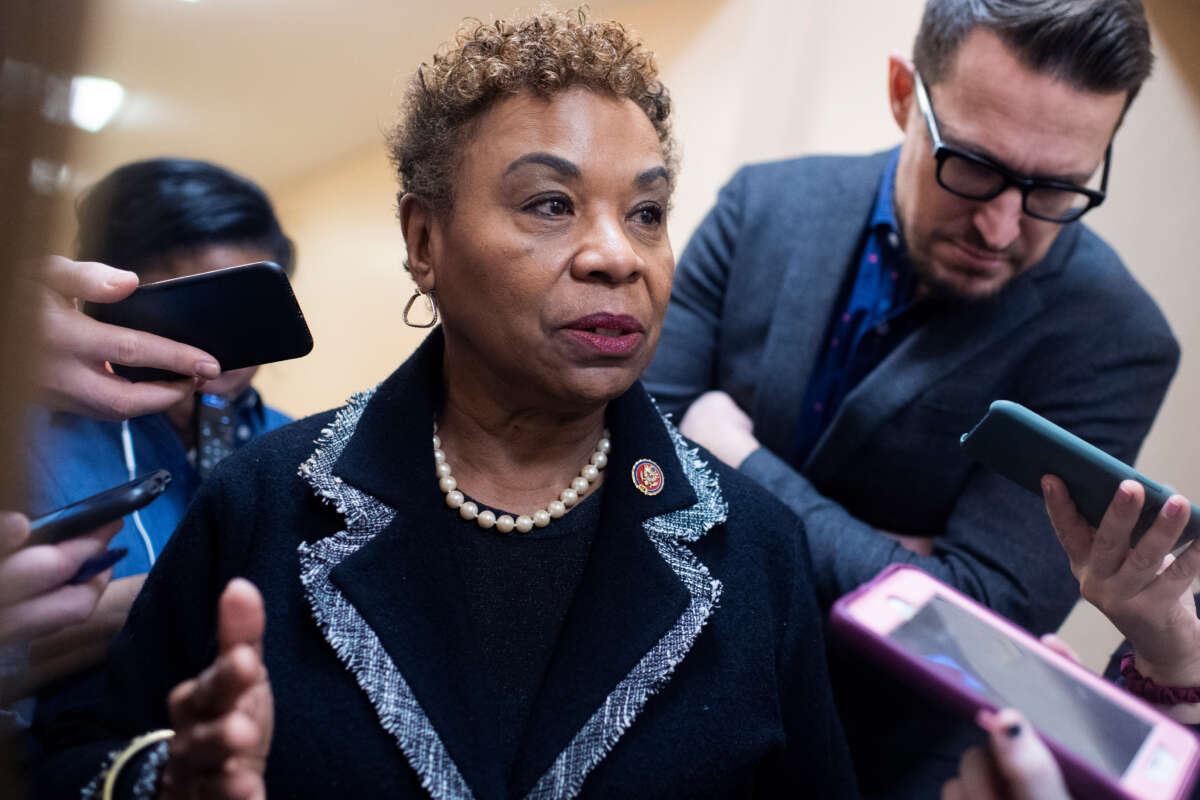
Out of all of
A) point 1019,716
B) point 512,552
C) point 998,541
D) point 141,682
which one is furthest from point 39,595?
point 998,541

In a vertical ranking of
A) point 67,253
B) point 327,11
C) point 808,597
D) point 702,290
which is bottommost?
point 808,597

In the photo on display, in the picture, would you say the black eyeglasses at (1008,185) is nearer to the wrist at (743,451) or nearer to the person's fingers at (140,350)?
the wrist at (743,451)

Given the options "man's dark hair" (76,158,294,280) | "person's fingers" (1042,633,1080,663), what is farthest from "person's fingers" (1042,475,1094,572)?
"man's dark hair" (76,158,294,280)

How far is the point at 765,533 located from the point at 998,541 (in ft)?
0.90

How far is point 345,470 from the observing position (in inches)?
38.4

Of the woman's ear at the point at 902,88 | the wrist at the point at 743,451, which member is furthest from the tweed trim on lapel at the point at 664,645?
the woman's ear at the point at 902,88

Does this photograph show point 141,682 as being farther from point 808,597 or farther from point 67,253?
point 808,597

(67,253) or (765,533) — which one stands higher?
(67,253)

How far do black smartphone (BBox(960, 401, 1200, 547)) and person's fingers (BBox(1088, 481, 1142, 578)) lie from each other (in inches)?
0.5

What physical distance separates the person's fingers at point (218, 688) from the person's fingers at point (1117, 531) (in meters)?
0.63

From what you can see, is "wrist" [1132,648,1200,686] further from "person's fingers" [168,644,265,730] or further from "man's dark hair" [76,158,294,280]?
"man's dark hair" [76,158,294,280]

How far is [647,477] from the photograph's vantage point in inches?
41.3

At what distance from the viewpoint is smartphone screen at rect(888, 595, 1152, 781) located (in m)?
0.58

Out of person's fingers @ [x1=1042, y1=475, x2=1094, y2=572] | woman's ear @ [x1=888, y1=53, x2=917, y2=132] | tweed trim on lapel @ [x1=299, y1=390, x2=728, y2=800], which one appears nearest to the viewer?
person's fingers @ [x1=1042, y1=475, x2=1094, y2=572]
